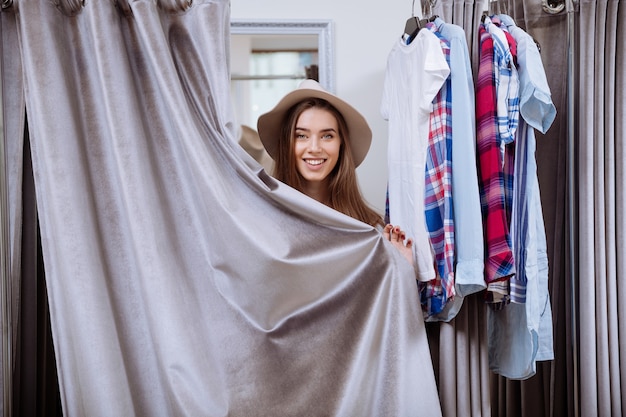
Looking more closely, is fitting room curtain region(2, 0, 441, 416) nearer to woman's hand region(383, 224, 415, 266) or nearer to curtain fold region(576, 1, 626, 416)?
woman's hand region(383, 224, 415, 266)

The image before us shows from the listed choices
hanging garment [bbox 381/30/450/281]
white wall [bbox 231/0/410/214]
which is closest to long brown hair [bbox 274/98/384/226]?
hanging garment [bbox 381/30/450/281]

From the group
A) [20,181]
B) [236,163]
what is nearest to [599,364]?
[236,163]

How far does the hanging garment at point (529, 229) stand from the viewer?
1674mm

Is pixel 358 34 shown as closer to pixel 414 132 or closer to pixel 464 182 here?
pixel 414 132

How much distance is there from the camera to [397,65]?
1.88m

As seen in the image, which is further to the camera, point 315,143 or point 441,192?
point 315,143

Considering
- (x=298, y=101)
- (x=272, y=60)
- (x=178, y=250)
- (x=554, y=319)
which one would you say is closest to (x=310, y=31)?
(x=272, y=60)

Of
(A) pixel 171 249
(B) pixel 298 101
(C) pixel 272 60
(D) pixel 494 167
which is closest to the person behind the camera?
(A) pixel 171 249

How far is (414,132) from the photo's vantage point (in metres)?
1.74

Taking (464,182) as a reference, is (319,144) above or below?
above

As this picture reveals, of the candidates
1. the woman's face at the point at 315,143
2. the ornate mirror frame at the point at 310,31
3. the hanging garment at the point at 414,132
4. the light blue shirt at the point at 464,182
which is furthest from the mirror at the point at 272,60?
the light blue shirt at the point at 464,182

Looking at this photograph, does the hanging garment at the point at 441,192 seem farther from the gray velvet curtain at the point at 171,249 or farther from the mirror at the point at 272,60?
the mirror at the point at 272,60

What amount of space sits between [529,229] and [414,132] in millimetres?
438

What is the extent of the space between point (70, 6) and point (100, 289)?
2.51ft
